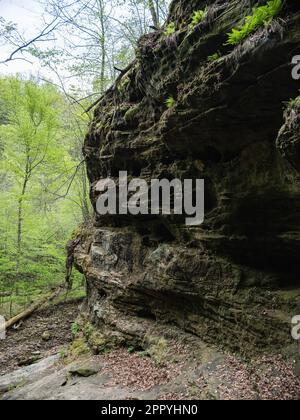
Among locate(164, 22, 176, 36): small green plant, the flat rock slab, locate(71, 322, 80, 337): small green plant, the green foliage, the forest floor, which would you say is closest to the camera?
the forest floor

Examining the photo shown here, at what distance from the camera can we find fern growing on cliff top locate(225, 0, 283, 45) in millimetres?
4188

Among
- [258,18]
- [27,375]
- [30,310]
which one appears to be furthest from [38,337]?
[258,18]

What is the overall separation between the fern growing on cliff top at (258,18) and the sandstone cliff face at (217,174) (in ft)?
0.33

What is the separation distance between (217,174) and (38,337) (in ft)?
30.9

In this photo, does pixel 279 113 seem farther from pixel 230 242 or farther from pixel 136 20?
pixel 136 20

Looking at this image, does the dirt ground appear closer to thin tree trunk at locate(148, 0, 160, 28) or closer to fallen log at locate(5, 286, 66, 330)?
fallen log at locate(5, 286, 66, 330)

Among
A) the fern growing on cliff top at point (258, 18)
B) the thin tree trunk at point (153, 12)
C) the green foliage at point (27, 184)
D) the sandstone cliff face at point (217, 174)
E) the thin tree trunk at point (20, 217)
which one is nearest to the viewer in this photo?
the fern growing on cliff top at point (258, 18)

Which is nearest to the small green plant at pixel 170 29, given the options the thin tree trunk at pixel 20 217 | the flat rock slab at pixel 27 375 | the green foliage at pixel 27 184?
the green foliage at pixel 27 184

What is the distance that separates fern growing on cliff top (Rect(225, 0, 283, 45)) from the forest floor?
5.19 meters

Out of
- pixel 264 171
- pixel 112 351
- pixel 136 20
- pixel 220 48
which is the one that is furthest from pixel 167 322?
pixel 136 20

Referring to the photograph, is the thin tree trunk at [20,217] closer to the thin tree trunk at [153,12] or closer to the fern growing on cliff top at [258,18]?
the thin tree trunk at [153,12]

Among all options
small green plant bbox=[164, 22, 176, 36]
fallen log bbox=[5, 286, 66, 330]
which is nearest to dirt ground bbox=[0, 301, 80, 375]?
fallen log bbox=[5, 286, 66, 330]

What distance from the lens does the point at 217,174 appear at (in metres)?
6.48

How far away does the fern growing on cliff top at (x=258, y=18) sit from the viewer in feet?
13.7
